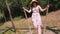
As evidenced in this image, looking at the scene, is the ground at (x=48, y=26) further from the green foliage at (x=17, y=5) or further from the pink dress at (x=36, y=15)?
the pink dress at (x=36, y=15)

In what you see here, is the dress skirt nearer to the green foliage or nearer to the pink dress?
the pink dress

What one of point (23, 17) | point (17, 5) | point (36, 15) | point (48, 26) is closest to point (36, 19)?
point (36, 15)

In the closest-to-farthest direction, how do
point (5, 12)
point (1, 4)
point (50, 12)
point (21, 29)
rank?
point (21, 29) < point (1, 4) < point (50, 12) < point (5, 12)

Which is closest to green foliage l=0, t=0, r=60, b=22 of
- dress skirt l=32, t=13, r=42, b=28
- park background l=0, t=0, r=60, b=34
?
park background l=0, t=0, r=60, b=34

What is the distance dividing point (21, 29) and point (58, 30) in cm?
129

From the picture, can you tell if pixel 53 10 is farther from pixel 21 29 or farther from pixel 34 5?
pixel 34 5

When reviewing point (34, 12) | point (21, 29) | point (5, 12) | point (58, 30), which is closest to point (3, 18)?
point (5, 12)

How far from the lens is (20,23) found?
1005 cm

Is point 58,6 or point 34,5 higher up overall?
point 34,5

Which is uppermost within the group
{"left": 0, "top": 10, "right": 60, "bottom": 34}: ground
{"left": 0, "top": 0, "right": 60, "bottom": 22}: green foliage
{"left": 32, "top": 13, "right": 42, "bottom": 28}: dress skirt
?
{"left": 32, "top": 13, "right": 42, "bottom": 28}: dress skirt

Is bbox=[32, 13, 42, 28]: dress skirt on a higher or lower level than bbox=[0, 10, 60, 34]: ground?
higher

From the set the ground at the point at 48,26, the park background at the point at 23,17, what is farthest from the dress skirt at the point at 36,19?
the park background at the point at 23,17

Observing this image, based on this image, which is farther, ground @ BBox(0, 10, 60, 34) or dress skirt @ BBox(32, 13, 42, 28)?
ground @ BBox(0, 10, 60, 34)

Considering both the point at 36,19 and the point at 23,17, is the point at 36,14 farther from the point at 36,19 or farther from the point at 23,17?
the point at 23,17
